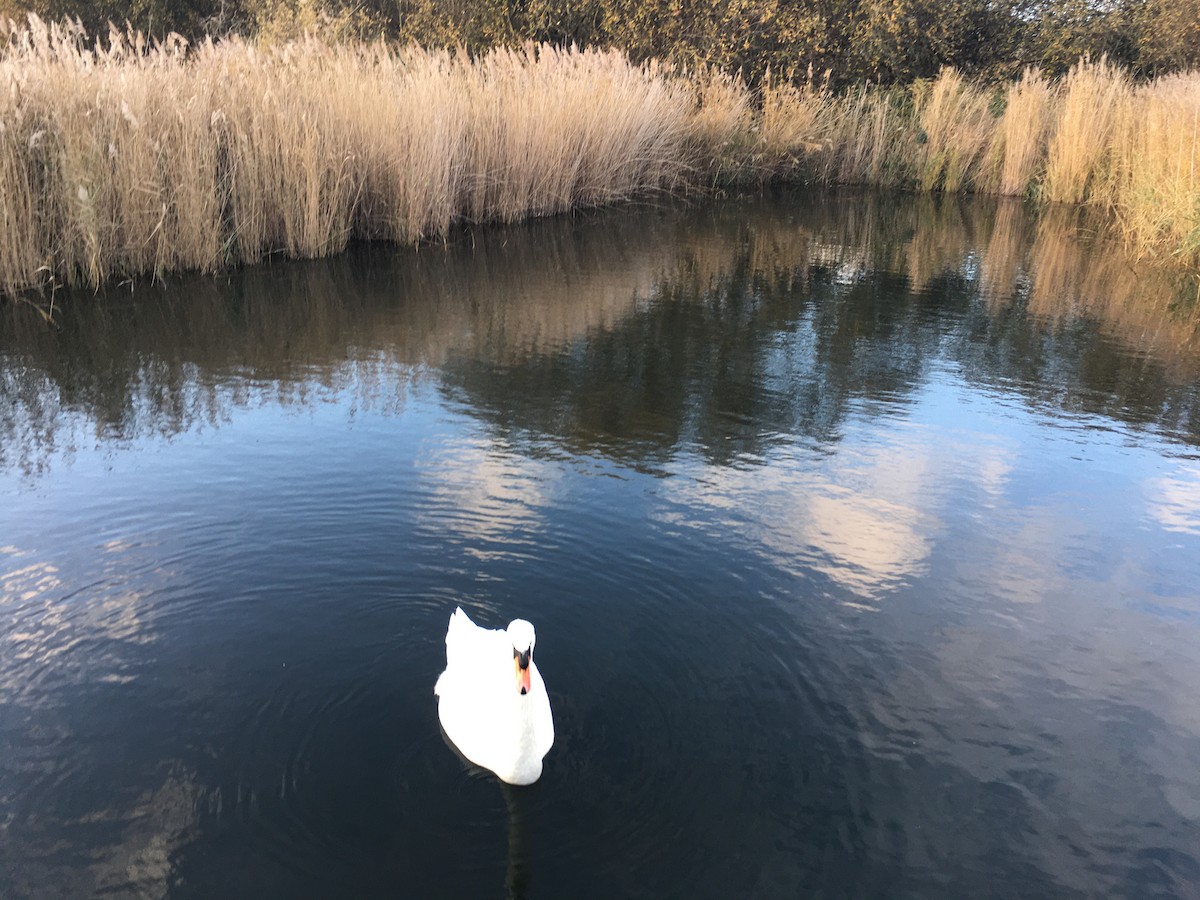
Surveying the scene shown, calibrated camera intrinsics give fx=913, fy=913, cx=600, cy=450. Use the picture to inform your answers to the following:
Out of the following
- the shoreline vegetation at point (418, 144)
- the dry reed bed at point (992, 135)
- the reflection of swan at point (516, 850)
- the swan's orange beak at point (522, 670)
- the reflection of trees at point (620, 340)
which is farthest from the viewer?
the dry reed bed at point (992, 135)

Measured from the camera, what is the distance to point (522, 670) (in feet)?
8.08

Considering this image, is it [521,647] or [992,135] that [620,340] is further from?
[992,135]

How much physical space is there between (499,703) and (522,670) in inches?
6.6

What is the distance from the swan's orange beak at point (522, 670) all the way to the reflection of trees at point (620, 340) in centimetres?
246

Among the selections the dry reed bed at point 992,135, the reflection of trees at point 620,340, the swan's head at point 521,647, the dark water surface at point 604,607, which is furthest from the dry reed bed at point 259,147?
the swan's head at point 521,647

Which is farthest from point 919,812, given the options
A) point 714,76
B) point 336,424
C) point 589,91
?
point 714,76

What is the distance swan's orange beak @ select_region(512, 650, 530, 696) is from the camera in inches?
96.1

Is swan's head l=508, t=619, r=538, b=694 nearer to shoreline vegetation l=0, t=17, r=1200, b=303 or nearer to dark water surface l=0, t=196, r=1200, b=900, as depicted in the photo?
dark water surface l=0, t=196, r=1200, b=900

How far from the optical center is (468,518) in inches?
158

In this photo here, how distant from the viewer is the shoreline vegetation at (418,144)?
23.5ft

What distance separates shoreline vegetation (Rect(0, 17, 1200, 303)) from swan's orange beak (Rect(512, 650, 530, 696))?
21.0 feet

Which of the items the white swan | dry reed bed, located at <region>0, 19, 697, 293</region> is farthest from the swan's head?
dry reed bed, located at <region>0, 19, 697, 293</region>

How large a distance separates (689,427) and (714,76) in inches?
416

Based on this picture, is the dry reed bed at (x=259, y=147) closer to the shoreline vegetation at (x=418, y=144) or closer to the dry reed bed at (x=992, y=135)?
the shoreline vegetation at (x=418, y=144)
